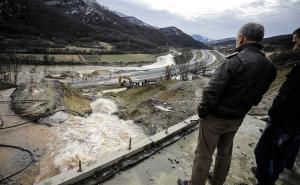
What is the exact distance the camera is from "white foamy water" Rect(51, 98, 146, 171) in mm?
3990

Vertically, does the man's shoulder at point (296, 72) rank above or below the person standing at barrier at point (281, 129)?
above

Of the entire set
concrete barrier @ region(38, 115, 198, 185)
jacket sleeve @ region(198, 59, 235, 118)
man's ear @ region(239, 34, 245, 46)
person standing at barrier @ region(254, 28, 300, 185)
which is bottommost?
concrete barrier @ region(38, 115, 198, 185)

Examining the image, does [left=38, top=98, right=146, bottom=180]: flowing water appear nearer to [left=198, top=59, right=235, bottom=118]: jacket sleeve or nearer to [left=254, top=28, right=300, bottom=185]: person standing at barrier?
[left=198, top=59, right=235, bottom=118]: jacket sleeve

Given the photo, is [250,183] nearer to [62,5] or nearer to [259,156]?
[259,156]

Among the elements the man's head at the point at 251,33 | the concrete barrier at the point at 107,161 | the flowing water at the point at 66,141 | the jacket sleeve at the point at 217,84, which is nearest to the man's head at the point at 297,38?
the man's head at the point at 251,33

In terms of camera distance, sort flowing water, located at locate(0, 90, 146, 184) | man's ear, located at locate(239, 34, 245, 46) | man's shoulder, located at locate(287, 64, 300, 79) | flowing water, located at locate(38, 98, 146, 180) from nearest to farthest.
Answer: man's ear, located at locate(239, 34, 245, 46) → man's shoulder, located at locate(287, 64, 300, 79) → flowing water, located at locate(0, 90, 146, 184) → flowing water, located at locate(38, 98, 146, 180)

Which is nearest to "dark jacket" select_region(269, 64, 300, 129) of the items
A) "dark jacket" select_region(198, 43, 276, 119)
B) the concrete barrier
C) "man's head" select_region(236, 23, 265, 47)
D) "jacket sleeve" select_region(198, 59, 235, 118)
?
"dark jacket" select_region(198, 43, 276, 119)

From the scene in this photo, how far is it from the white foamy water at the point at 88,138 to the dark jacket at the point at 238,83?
2528mm

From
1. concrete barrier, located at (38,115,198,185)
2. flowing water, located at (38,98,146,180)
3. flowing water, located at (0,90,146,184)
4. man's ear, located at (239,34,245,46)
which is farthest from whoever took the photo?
flowing water, located at (38,98,146,180)

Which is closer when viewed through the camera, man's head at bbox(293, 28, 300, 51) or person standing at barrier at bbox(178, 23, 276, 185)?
person standing at barrier at bbox(178, 23, 276, 185)

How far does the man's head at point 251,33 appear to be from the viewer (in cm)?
193

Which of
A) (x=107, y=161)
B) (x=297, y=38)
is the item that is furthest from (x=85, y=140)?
(x=297, y=38)

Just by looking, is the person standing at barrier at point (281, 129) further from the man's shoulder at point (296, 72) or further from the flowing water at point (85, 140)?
the flowing water at point (85, 140)

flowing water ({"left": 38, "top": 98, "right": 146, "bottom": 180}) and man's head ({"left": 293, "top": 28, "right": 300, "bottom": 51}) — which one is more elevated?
man's head ({"left": 293, "top": 28, "right": 300, "bottom": 51})
